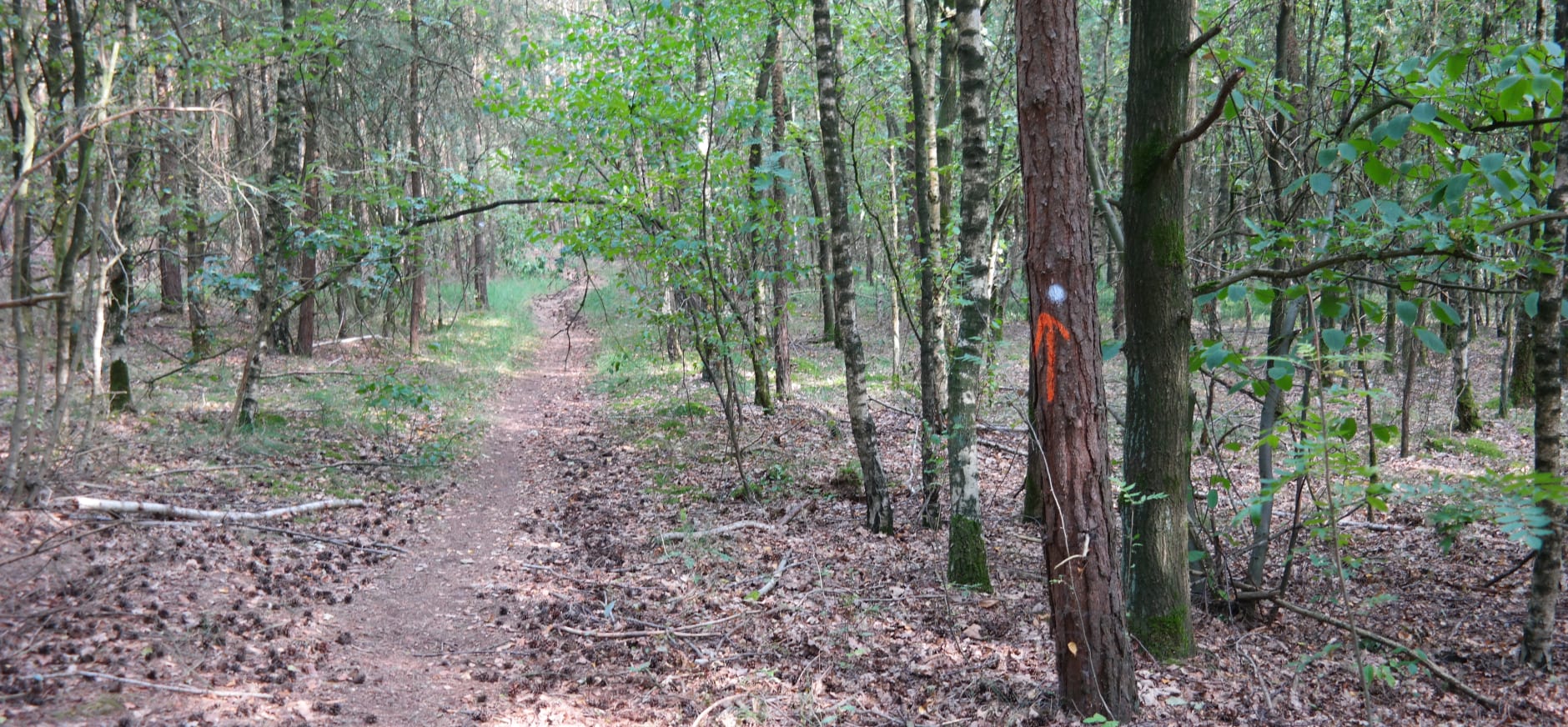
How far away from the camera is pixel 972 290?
20.8ft

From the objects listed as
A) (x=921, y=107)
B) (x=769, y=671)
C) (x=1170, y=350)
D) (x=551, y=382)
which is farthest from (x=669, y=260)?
(x=551, y=382)

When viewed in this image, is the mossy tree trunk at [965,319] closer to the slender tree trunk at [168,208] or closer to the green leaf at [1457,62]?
the green leaf at [1457,62]

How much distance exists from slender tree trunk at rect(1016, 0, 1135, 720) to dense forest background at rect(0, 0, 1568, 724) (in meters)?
0.02

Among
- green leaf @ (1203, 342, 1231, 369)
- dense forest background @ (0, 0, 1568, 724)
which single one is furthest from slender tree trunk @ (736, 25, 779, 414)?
green leaf @ (1203, 342, 1231, 369)

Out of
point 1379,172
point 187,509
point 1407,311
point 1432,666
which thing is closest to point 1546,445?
point 1432,666

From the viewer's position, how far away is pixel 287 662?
4977 millimetres

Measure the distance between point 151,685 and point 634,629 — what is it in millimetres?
2834

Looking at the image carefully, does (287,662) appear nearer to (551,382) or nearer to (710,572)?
(710,572)

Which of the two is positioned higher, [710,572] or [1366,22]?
[1366,22]

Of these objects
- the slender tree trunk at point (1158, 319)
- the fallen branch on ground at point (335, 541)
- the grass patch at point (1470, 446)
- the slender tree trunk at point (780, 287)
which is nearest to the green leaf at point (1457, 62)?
the slender tree trunk at point (1158, 319)

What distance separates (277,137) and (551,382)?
27.6 ft

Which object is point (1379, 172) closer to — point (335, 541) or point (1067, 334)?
point (1067, 334)

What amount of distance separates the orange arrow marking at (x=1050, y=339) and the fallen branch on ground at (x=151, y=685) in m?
4.44

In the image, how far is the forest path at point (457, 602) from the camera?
15.8 ft
